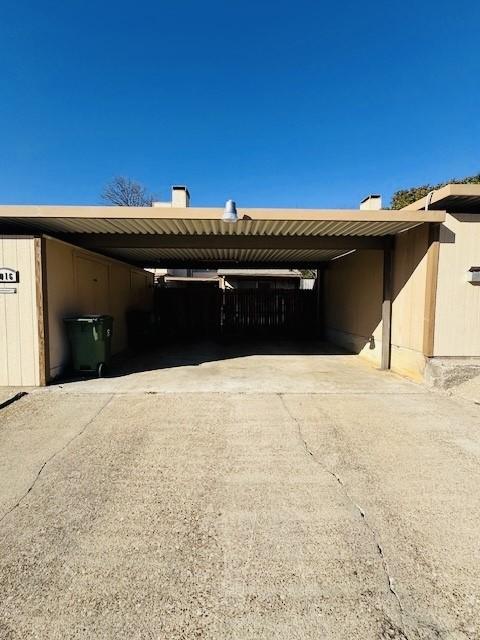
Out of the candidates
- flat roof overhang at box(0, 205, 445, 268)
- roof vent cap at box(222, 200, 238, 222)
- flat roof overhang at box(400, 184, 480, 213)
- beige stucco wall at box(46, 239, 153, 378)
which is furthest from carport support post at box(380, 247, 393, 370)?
beige stucco wall at box(46, 239, 153, 378)

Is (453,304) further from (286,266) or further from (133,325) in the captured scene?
(133,325)

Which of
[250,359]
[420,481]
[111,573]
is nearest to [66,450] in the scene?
[111,573]

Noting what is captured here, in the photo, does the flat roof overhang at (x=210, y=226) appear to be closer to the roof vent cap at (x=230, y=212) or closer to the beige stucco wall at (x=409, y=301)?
the roof vent cap at (x=230, y=212)

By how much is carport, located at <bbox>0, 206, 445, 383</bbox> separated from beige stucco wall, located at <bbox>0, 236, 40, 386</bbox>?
0.26ft

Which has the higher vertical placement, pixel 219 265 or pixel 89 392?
pixel 219 265

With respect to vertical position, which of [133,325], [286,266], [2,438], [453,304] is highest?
[286,266]

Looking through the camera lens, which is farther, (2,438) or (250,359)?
(250,359)

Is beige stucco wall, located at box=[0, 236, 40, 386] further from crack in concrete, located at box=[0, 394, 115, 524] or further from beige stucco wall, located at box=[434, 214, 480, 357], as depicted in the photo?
beige stucco wall, located at box=[434, 214, 480, 357]

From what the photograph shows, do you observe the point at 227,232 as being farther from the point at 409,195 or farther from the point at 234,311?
Answer: the point at 409,195

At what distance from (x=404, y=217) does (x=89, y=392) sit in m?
5.77

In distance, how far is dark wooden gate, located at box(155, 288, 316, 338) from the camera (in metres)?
13.2

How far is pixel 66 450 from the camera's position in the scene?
3.37m

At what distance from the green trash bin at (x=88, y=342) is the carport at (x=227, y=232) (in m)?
0.47

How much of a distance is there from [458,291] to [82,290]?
7077mm
